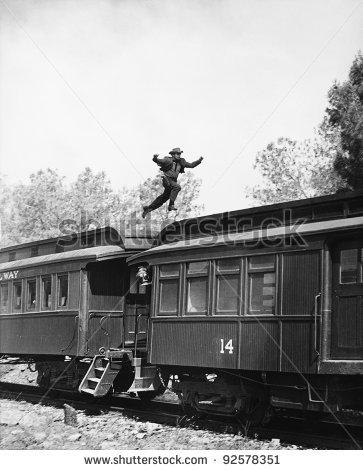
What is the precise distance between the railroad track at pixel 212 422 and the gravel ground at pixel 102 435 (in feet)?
0.95

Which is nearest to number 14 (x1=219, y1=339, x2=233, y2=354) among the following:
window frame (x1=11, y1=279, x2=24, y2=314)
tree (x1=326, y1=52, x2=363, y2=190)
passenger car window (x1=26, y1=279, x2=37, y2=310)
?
passenger car window (x1=26, y1=279, x2=37, y2=310)

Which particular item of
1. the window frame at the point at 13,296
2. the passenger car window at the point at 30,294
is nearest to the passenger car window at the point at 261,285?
the passenger car window at the point at 30,294

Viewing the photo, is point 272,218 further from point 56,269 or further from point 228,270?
point 56,269

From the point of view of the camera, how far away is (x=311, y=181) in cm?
4122

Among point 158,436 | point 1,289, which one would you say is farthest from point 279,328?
point 1,289

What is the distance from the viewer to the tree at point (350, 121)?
27.2 m

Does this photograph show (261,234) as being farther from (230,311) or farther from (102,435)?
(102,435)

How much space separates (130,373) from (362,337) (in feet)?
22.6

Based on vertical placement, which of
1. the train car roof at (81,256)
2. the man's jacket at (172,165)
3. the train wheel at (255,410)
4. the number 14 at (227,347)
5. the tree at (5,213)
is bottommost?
the train wheel at (255,410)

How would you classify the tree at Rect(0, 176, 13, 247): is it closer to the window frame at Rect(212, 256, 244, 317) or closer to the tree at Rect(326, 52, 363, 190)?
the tree at Rect(326, 52, 363, 190)

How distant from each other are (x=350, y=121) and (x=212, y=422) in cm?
1966

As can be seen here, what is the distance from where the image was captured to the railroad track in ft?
31.7

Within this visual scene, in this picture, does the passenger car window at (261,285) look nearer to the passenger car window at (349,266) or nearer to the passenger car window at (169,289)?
the passenger car window at (349,266)

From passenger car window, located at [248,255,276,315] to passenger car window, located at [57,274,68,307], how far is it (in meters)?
5.86
